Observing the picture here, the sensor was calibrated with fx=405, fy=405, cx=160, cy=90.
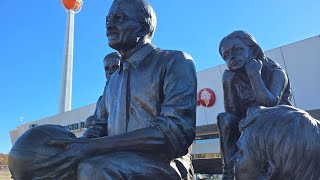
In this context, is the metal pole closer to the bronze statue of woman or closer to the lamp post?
the lamp post

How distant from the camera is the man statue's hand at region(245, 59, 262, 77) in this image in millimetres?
2559

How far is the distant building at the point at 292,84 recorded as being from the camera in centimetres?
1602

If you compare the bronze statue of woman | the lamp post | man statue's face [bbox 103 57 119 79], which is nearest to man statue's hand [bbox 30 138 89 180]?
the bronze statue of woman

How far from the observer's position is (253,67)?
2.58 metres

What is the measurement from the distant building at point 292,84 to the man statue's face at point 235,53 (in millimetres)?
14216

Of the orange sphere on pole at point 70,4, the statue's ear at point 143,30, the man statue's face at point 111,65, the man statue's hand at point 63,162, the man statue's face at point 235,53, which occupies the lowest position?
the man statue's hand at point 63,162

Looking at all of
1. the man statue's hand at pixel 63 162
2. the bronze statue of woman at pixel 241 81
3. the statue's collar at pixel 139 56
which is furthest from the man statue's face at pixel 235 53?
the man statue's hand at pixel 63 162

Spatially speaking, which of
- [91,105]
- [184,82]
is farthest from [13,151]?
[91,105]

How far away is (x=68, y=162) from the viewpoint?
1977 mm

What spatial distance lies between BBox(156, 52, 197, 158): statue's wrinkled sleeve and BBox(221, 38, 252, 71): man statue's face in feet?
1.34

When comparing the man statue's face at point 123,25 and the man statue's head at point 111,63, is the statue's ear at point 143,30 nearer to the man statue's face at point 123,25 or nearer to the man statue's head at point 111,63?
the man statue's face at point 123,25

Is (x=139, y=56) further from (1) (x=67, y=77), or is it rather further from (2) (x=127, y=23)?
(1) (x=67, y=77)

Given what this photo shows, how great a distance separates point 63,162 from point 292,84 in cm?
1607

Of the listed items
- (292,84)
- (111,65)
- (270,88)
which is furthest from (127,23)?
(292,84)
